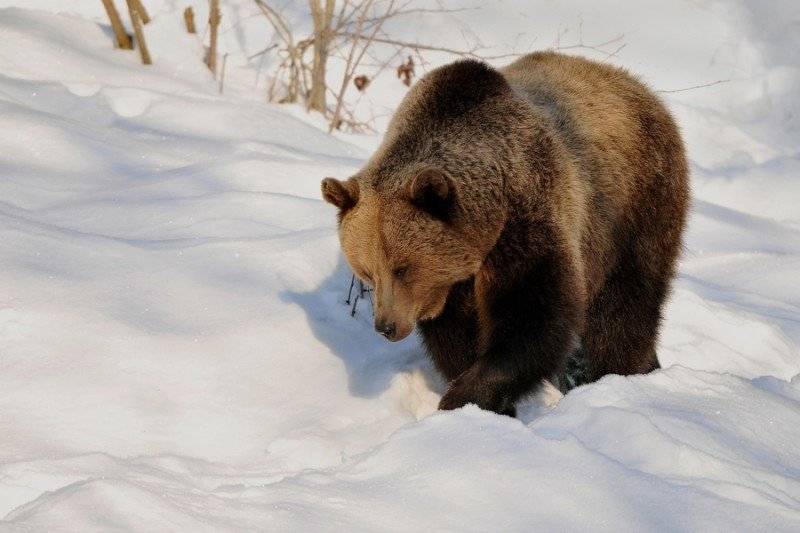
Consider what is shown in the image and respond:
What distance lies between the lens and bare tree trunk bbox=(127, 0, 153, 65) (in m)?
8.32

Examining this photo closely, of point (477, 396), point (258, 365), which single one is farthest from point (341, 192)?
point (477, 396)

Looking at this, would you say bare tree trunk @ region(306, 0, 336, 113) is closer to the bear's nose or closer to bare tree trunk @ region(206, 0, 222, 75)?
bare tree trunk @ region(206, 0, 222, 75)

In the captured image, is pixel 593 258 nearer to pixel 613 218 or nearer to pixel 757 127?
pixel 613 218

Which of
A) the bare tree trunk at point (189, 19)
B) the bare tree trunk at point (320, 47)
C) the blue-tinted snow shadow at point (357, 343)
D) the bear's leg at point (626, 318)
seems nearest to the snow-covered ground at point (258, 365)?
the blue-tinted snow shadow at point (357, 343)

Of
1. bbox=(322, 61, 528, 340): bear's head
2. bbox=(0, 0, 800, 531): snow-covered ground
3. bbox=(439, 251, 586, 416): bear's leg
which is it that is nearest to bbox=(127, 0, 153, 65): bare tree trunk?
bbox=(0, 0, 800, 531): snow-covered ground

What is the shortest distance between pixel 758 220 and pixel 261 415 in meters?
5.81

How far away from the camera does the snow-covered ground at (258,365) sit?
8.16 feet

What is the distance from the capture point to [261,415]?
3.76 m

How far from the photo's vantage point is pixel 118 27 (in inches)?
336

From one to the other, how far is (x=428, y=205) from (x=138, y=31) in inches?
211

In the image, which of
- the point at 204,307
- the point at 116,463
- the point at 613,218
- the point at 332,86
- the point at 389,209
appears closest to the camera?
the point at 116,463

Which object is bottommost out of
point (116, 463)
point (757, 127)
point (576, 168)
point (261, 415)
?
point (757, 127)

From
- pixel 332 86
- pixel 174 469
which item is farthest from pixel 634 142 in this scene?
pixel 332 86

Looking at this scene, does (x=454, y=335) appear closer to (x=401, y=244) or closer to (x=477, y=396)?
(x=477, y=396)
